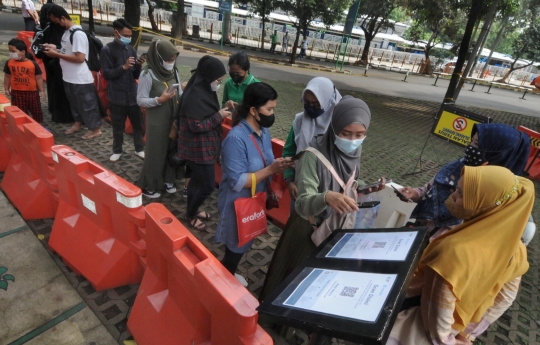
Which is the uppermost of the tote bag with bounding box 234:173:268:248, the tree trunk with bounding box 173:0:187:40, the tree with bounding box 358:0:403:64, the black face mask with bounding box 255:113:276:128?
the tree with bounding box 358:0:403:64

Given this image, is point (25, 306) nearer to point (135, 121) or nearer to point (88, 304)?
point (88, 304)

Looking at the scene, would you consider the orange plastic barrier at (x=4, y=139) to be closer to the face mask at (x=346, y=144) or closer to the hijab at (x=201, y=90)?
the hijab at (x=201, y=90)

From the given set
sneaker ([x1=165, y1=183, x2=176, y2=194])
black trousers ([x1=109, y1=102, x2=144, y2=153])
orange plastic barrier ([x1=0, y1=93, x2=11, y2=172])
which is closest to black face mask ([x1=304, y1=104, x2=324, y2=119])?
sneaker ([x1=165, y1=183, x2=176, y2=194])

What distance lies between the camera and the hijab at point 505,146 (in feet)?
6.64

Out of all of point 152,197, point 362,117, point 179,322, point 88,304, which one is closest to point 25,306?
point 88,304

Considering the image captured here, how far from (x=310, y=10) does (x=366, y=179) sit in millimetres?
17259

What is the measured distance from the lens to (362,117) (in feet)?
5.65

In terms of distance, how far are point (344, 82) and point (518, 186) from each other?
15.5m

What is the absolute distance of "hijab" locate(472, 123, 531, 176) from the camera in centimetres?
203

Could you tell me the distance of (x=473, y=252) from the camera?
4.70 ft

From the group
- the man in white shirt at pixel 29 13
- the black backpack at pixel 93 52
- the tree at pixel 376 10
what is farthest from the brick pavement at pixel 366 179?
the tree at pixel 376 10

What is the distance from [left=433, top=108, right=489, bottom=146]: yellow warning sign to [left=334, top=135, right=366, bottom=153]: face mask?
4.51 meters

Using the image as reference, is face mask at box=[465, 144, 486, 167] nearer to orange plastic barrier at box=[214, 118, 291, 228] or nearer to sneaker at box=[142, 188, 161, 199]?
orange plastic barrier at box=[214, 118, 291, 228]

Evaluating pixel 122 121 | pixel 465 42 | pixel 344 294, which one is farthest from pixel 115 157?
pixel 465 42
